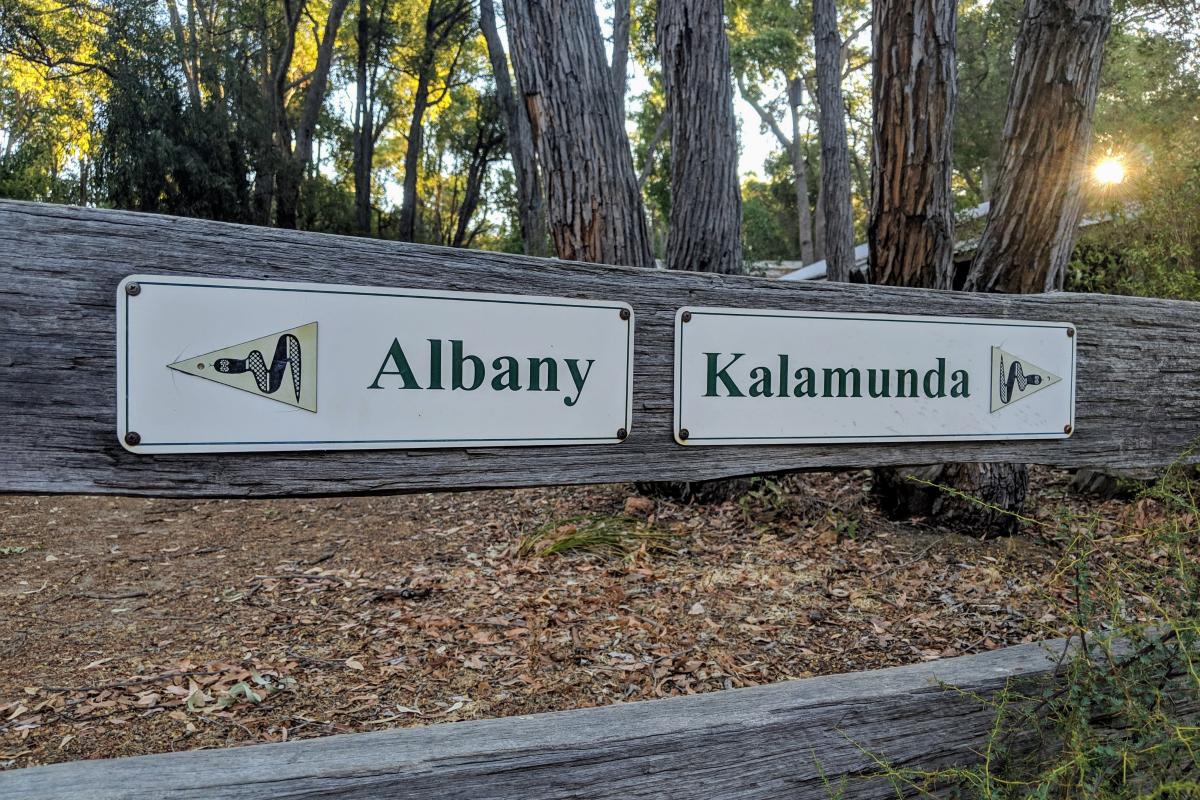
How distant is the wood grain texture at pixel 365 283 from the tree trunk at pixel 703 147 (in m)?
3.87

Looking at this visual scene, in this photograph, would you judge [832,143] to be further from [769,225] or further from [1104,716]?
[769,225]

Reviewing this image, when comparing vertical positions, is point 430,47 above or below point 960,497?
above

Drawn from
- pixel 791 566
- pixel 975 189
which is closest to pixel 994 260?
pixel 791 566

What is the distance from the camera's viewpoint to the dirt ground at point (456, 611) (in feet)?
10.3

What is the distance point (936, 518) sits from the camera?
16.5 ft

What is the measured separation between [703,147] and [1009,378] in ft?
14.2

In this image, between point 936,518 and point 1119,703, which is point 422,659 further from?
point 936,518

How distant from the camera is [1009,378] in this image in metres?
1.90

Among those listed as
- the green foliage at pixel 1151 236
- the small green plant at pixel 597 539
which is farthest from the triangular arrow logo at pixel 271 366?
the green foliage at pixel 1151 236

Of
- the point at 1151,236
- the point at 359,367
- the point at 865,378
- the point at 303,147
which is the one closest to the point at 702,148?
the point at 1151,236

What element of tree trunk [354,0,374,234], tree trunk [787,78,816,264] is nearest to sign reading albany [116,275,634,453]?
tree trunk [354,0,374,234]

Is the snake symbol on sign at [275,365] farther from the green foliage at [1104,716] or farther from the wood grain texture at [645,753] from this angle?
the green foliage at [1104,716]

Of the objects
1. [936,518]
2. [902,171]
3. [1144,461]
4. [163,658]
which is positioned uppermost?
[902,171]

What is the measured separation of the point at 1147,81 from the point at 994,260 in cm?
2119
